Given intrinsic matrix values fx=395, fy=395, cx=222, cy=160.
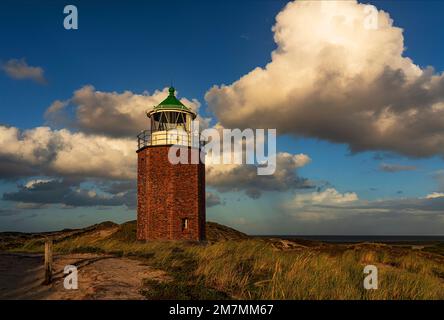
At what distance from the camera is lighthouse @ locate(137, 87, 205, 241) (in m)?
23.6

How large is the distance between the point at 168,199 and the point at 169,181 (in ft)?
3.52

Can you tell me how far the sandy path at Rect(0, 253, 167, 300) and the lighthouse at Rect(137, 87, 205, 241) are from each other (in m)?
7.20

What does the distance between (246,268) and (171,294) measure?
3.92m

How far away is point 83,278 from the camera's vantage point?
464 inches

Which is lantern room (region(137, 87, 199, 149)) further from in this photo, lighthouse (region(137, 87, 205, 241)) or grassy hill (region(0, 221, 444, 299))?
grassy hill (region(0, 221, 444, 299))

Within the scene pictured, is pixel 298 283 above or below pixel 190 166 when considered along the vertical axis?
below

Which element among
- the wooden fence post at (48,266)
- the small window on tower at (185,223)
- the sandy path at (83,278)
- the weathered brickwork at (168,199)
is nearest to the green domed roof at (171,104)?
the weathered brickwork at (168,199)

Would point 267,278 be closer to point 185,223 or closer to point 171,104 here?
point 185,223

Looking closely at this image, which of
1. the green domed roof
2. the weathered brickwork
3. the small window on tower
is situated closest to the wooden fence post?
the weathered brickwork
